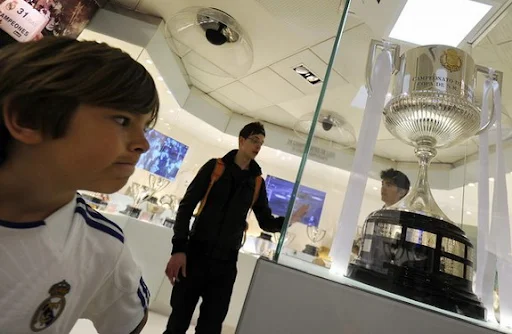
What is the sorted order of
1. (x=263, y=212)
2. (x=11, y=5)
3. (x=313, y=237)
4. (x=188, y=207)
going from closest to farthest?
1. (x=313, y=237)
2. (x=188, y=207)
3. (x=263, y=212)
4. (x=11, y=5)

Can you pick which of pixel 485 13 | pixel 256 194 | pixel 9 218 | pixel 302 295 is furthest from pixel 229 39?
pixel 302 295

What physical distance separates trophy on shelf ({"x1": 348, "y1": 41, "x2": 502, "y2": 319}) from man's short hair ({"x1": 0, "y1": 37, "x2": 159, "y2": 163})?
1.43ft

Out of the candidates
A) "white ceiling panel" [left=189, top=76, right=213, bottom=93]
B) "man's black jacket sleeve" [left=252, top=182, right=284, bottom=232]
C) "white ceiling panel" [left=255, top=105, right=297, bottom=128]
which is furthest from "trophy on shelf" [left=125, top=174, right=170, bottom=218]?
"man's black jacket sleeve" [left=252, top=182, right=284, bottom=232]

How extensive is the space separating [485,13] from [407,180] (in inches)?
17.1

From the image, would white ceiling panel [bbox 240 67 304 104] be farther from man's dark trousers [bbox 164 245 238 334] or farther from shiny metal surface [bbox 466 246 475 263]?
shiny metal surface [bbox 466 246 475 263]

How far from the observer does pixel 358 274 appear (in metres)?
0.40

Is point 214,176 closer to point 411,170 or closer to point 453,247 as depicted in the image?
point 411,170

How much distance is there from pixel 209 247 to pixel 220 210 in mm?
142

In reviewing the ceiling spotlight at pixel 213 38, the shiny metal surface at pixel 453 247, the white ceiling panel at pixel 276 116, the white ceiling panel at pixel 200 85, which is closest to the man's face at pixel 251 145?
the shiny metal surface at pixel 453 247

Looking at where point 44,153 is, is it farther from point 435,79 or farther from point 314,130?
point 435,79

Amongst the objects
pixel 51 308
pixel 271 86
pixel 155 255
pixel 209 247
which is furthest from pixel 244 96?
pixel 51 308

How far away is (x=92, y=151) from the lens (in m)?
0.38

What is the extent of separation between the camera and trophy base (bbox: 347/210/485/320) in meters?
0.39

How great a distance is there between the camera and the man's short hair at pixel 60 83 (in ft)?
1.29
